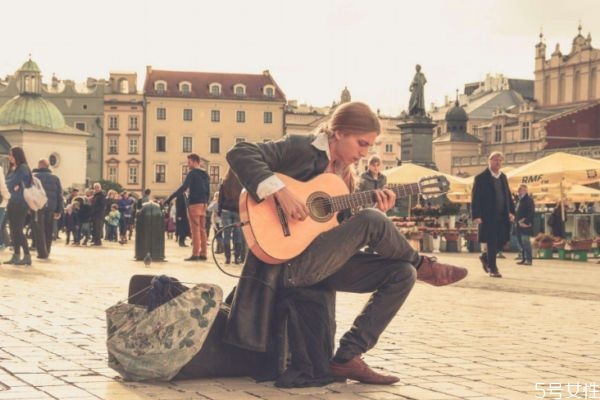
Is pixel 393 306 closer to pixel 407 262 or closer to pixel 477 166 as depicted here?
pixel 407 262

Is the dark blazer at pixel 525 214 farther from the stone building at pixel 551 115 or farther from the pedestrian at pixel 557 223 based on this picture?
the stone building at pixel 551 115

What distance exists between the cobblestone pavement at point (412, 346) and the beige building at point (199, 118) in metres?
98.1

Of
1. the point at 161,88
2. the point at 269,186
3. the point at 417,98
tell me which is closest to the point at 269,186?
the point at 269,186

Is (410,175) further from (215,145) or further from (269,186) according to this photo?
(215,145)

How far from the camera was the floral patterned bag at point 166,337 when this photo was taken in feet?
18.4

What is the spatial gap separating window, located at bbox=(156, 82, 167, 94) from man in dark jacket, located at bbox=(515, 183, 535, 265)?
294 feet

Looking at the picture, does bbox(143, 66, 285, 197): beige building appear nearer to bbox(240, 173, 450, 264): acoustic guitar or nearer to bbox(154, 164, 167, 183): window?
bbox(154, 164, 167, 183): window

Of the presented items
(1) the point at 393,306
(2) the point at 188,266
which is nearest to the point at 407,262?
(1) the point at 393,306

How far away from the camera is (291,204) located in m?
5.60

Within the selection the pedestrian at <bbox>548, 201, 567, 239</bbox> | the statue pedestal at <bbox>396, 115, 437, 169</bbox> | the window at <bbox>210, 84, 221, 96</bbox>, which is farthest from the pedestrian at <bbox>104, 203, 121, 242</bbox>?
the window at <bbox>210, 84, 221, 96</bbox>

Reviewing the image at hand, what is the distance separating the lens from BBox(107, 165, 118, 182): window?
366ft

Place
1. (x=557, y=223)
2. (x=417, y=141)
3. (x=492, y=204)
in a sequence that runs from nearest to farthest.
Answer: (x=492, y=204)
(x=557, y=223)
(x=417, y=141)

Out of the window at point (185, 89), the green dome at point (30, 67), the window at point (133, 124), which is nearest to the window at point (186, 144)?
the window at point (185, 89)

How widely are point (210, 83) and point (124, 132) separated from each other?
1003 cm
